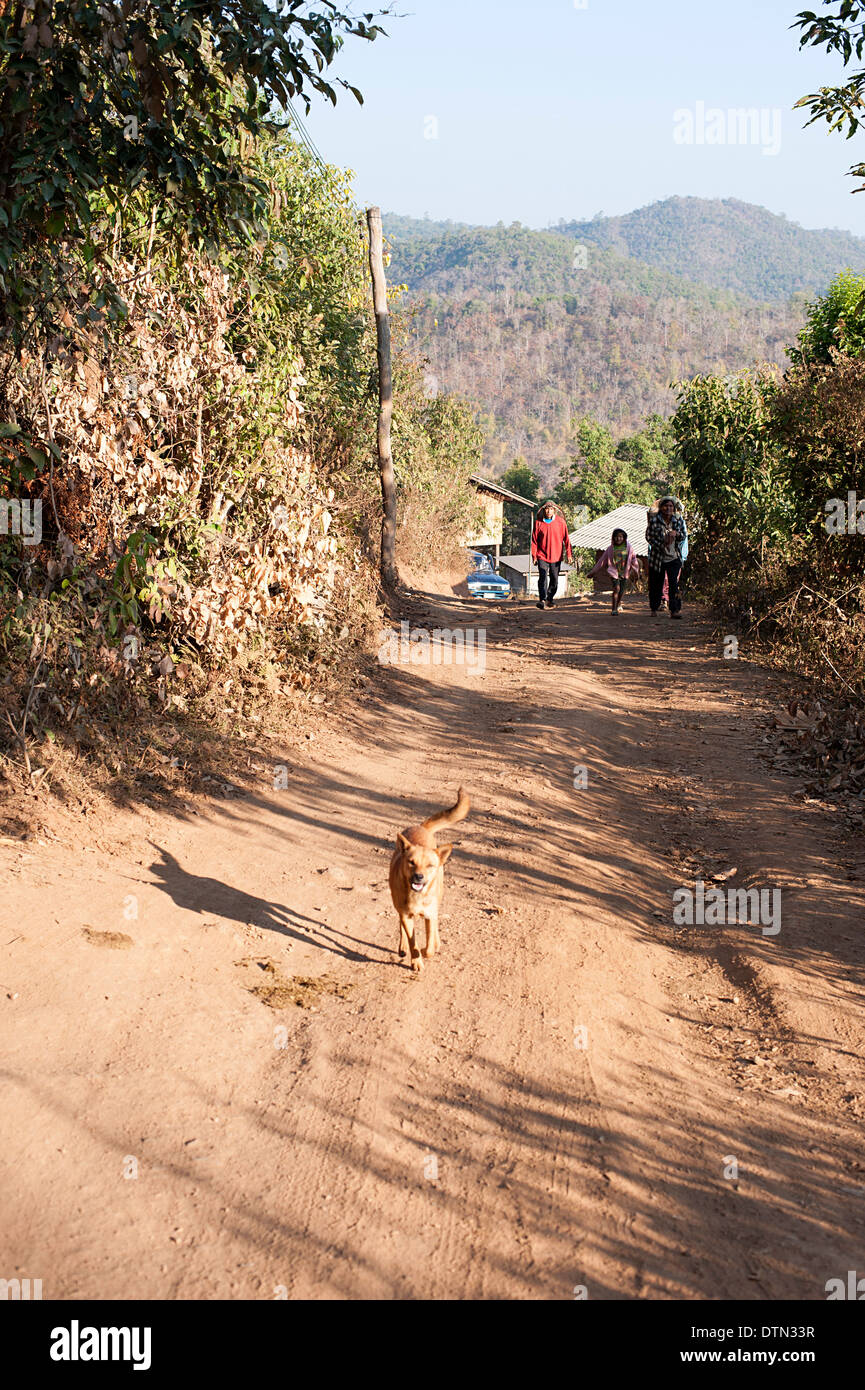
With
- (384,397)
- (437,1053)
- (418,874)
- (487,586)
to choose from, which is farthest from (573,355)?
(437,1053)

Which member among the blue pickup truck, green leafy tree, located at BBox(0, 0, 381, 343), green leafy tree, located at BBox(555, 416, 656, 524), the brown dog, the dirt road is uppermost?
green leafy tree, located at BBox(555, 416, 656, 524)

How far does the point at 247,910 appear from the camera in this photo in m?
6.12

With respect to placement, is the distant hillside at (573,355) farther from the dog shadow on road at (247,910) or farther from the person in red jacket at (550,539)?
the dog shadow on road at (247,910)

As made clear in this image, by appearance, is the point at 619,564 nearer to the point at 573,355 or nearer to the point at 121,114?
the point at 121,114

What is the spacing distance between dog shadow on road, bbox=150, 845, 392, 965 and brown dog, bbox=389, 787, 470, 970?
1.28ft

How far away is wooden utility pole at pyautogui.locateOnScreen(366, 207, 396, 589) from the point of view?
16031 mm

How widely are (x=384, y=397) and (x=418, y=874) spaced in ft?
42.2

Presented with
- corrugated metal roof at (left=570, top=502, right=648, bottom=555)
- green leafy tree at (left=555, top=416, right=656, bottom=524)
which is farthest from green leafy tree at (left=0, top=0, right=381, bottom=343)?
green leafy tree at (left=555, top=416, right=656, bottom=524)

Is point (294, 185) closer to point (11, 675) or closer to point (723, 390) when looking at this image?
point (723, 390)

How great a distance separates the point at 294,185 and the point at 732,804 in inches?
511

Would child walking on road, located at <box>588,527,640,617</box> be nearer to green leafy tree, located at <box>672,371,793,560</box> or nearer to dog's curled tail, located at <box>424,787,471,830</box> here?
green leafy tree, located at <box>672,371,793,560</box>

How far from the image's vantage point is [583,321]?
171m

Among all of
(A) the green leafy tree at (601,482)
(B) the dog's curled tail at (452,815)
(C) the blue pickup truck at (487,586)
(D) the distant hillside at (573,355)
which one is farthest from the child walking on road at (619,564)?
(D) the distant hillside at (573,355)
